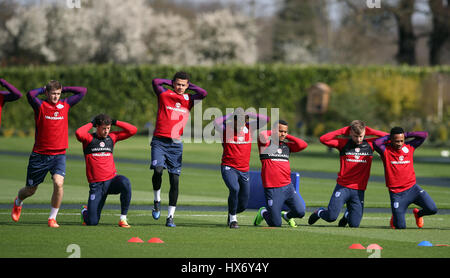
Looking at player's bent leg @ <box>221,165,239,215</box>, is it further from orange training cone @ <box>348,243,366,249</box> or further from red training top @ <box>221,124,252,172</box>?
orange training cone @ <box>348,243,366,249</box>

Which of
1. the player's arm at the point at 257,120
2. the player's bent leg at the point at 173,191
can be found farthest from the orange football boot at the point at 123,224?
the player's arm at the point at 257,120

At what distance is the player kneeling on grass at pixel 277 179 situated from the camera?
13117 millimetres

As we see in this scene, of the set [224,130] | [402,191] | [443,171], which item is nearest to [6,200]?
[224,130]

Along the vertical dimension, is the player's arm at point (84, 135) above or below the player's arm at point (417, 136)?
above

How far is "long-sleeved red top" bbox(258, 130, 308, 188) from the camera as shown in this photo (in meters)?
13.3

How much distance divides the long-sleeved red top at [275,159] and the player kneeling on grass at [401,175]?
131 centimetres

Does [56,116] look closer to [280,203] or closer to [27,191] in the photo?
[27,191]

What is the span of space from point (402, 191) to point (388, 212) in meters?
2.44

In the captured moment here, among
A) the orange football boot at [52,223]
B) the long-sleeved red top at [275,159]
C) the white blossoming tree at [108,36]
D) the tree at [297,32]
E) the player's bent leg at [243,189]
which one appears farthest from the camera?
the tree at [297,32]

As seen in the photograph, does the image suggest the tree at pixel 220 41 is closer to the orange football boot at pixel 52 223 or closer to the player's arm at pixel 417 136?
the player's arm at pixel 417 136

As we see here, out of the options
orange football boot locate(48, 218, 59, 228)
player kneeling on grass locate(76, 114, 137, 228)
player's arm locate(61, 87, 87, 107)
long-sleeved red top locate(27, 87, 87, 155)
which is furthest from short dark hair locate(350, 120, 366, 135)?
orange football boot locate(48, 218, 59, 228)

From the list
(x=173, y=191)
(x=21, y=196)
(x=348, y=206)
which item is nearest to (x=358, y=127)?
(x=348, y=206)

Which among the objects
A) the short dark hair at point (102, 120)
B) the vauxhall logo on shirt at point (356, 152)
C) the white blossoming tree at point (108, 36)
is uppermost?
the white blossoming tree at point (108, 36)

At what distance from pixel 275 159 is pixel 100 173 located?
271 cm
